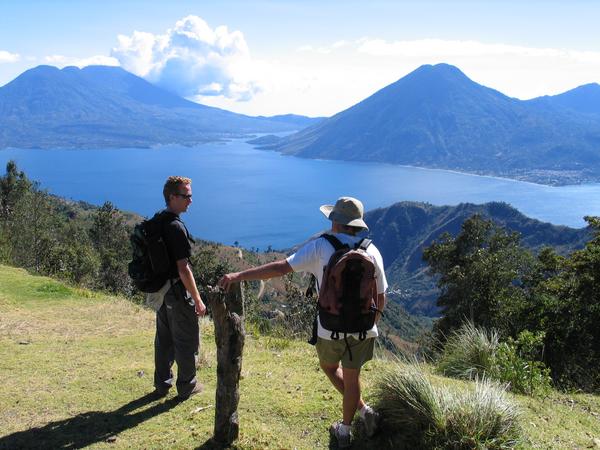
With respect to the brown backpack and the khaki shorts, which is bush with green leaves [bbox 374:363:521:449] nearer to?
the khaki shorts

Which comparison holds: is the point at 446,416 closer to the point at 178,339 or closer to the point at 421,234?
the point at 178,339

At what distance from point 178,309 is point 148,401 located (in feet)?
3.30

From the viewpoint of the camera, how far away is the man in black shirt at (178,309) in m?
4.11

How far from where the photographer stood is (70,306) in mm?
8820

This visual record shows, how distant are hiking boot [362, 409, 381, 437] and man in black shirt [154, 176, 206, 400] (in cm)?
155

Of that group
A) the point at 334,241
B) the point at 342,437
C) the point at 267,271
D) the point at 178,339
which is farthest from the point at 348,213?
the point at 178,339

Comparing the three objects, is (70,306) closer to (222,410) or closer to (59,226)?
(222,410)

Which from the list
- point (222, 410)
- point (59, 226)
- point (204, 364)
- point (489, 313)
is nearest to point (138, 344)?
point (204, 364)

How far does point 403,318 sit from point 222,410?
87481 millimetres

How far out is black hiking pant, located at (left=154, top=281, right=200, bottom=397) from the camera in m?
4.36

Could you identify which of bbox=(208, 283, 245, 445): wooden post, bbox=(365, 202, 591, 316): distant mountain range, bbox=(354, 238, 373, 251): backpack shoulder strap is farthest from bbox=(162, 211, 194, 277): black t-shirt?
bbox=(365, 202, 591, 316): distant mountain range

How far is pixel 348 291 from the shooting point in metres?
3.11

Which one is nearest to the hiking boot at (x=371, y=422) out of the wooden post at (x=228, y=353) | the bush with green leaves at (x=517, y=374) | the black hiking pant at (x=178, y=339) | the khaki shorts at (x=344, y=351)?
the khaki shorts at (x=344, y=351)

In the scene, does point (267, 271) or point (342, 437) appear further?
point (342, 437)
